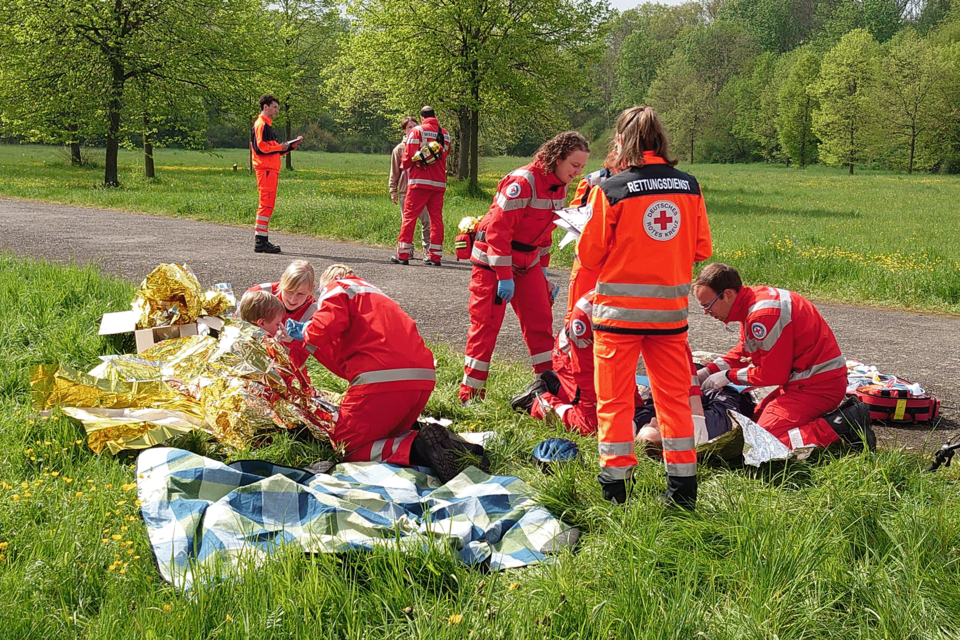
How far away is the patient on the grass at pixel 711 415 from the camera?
4.67 meters

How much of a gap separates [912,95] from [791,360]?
188ft

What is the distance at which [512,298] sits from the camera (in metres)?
5.95

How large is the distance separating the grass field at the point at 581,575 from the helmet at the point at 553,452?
0.23 m

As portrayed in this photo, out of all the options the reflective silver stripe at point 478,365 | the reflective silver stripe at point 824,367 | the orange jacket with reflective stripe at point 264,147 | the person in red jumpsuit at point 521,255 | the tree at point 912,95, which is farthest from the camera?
the tree at point 912,95


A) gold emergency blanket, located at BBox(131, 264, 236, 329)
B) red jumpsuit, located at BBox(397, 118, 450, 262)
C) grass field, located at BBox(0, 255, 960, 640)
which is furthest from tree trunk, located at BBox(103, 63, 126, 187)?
grass field, located at BBox(0, 255, 960, 640)

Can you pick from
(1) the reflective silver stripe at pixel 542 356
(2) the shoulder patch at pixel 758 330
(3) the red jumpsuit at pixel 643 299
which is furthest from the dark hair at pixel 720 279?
(1) the reflective silver stripe at pixel 542 356

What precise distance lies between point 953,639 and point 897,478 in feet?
4.91

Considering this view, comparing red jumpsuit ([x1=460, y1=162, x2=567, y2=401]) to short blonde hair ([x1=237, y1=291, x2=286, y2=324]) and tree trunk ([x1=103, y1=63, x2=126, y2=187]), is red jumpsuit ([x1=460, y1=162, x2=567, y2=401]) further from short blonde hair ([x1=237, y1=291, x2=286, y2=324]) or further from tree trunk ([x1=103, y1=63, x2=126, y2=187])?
tree trunk ([x1=103, y1=63, x2=126, y2=187])

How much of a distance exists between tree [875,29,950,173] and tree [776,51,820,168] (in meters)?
9.76

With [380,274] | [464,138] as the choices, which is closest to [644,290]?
[380,274]

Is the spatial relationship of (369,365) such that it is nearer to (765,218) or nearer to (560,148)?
(560,148)

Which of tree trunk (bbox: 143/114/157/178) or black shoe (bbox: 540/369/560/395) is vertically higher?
tree trunk (bbox: 143/114/157/178)

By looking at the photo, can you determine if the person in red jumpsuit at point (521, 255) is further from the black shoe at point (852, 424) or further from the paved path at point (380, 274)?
the black shoe at point (852, 424)

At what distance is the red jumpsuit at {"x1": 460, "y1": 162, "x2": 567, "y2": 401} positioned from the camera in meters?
5.48
